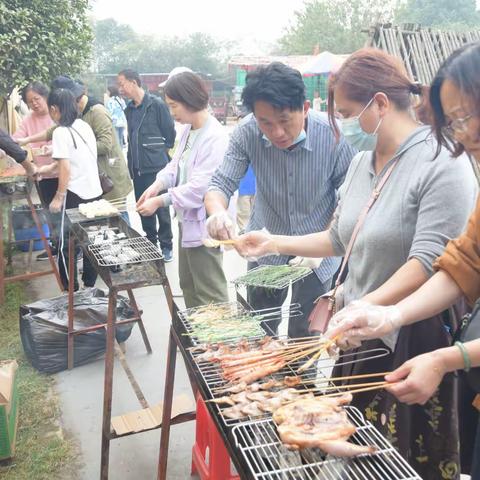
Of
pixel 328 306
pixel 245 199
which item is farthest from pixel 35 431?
pixel 245 199

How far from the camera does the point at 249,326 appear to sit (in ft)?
7.66

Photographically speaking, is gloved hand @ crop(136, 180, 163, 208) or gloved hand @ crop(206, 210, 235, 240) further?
gloved hand @ crop(136, 180, 163, 208)

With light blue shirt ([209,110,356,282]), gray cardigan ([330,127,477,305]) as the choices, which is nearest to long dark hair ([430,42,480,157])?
gray cardigan ([330,127,477,305])

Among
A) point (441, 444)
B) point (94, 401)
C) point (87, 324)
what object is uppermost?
point (441, 444)

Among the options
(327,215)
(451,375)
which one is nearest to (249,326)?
(451,375)

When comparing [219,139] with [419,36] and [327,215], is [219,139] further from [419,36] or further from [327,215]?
[419,36]

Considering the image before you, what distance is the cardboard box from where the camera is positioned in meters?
3.02

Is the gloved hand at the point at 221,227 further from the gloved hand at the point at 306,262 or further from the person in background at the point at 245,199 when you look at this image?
the person in background at the point at 245,199

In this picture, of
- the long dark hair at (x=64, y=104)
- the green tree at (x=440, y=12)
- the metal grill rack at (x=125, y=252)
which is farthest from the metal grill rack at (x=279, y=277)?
the green tree at (x=440, y=12)

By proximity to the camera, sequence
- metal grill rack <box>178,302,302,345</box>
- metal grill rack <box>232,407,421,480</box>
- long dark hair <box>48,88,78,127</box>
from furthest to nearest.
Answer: long dark hair <box>48,88,78,127</box>, metal grill rack <box>178,302,302,345</box>, metal grill rack <box>232,407,421,480</box>

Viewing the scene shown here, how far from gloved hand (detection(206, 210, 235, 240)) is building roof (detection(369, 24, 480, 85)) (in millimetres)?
4528

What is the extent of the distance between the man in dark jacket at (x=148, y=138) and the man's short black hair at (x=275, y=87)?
4059 millimetres

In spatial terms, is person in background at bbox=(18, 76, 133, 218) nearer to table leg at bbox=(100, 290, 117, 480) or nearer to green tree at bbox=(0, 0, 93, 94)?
green tree at bbox=(0, 0, 93, 94)

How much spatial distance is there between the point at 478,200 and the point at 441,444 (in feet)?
3.15
